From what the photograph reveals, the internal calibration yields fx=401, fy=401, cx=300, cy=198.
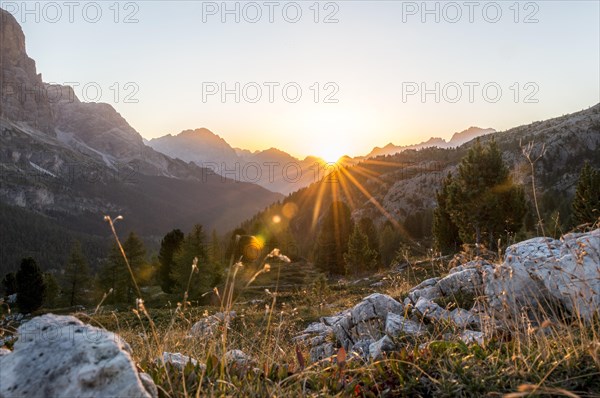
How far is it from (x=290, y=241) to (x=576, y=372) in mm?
77853

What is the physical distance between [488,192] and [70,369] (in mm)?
36981

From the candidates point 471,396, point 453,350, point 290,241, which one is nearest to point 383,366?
point 453,350

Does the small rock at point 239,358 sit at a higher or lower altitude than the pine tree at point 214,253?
higher

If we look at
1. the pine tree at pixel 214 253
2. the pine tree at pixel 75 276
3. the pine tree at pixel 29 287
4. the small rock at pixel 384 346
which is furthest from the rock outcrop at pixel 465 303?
the pine tree at pixel 75 276

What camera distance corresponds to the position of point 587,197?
121 ft

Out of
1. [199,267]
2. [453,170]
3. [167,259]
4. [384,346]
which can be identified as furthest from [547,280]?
[453,170]

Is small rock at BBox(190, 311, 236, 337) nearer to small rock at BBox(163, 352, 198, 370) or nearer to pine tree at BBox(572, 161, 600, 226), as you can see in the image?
small rock at BBox(163, 352, 198, 370)

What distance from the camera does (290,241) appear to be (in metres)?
80.9

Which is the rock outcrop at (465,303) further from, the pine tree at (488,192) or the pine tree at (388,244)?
the pine tree at (388,244)

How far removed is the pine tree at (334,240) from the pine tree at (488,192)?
1111 inches

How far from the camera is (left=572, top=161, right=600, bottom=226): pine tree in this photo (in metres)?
35.4

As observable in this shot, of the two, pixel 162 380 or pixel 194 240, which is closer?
pixel 162 380

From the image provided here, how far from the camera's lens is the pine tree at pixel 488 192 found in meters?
35.1

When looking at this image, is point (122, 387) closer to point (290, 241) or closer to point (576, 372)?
Result: point (576, 372)
